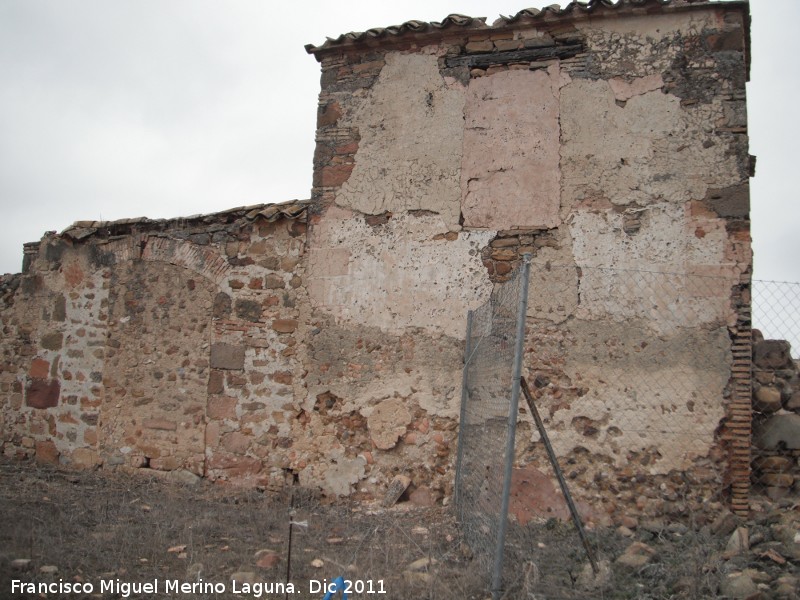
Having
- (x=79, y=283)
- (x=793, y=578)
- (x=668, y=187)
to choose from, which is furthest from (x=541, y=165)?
(x=79, y=283)

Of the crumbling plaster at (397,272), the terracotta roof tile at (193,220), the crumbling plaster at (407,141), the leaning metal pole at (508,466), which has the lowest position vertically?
the leaning metal pole at (508,466)

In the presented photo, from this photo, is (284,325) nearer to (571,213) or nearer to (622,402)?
(571,213)

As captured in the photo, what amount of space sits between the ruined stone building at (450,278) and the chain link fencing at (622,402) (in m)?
0.02

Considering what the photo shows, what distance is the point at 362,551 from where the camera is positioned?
15.4 ft

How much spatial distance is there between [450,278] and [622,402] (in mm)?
1874

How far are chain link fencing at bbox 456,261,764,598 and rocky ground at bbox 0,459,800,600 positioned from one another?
10cm

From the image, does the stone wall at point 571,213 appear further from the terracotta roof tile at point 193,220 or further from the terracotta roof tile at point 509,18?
the terracotta roof tile at point 193,220

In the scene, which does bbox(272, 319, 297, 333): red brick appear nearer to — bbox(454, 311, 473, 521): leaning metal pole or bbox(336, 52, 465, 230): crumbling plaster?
bbox(336, 52, 465, 230): crumbling plaster

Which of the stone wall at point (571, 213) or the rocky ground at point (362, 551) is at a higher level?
the stone wall at point (571, 213)

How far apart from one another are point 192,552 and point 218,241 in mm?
3561

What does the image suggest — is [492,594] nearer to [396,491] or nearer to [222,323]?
[396,491]

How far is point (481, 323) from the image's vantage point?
534cm

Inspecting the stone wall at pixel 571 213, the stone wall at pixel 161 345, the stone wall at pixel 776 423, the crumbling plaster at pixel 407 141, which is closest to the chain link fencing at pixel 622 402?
the stone wall at pixel 571 213

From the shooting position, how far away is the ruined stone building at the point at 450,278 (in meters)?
5.55
